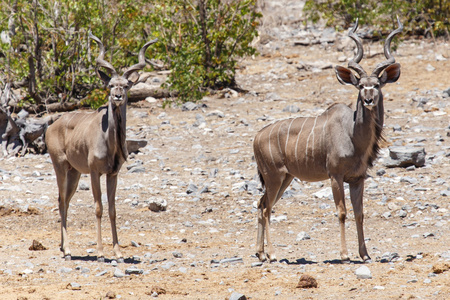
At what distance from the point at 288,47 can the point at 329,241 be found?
14889 millimetres

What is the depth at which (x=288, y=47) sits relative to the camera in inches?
862

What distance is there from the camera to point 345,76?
6.95 metres

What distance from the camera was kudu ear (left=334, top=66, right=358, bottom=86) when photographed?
684cm

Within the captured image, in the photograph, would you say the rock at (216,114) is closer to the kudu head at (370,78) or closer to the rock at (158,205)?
the rock at (158,205)

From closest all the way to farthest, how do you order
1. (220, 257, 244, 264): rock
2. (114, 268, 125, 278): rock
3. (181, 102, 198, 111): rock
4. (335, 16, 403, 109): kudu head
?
(114, 268, 125, 278): rock → (335, 16, 403, 109): kudu head → (220, 257, 244, 264): rock → (181, 102, 198, 111): rock

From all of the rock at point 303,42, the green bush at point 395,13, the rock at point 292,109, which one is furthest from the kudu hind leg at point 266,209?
the rock at point 303,42

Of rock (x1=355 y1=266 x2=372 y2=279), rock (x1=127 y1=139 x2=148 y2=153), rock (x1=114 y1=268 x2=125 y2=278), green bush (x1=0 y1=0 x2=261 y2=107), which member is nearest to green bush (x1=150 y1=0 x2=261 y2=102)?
green bush (x1=0 y1=0 x2=261 y2=107)

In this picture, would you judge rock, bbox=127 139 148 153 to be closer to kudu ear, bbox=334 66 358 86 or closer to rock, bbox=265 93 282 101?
rock, bbox=265 93 282 101

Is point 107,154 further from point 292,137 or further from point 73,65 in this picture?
point 73,65

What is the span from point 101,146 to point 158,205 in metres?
2.22

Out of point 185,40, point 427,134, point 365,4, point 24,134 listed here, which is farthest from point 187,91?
point 365,4

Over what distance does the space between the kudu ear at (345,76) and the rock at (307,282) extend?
2.30 metres

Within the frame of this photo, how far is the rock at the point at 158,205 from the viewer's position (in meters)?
9.34

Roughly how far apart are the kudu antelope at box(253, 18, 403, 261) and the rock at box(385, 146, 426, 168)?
333cm
